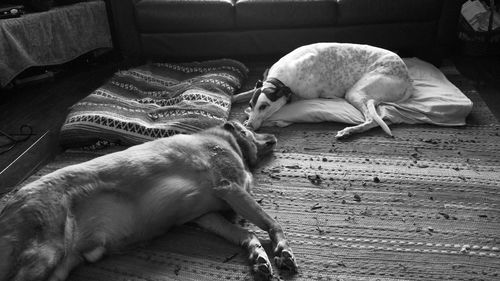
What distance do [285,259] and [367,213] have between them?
1.79 feet

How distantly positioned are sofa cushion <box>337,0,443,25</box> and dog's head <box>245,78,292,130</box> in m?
1.28

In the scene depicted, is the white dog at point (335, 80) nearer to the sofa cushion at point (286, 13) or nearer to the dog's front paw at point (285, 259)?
the sofa cushion at point (286, 13)

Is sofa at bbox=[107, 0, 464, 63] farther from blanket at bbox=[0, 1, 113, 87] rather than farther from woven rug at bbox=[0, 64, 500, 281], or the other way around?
woven rug at bbox=[0, 64, 500, 281]

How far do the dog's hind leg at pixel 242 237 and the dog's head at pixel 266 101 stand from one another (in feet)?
3.58

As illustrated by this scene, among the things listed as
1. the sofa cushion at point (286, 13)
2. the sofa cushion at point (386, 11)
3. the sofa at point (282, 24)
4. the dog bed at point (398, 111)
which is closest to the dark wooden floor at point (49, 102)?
the dog bed at point (398, 111)

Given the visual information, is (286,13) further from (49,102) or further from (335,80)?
(49,102)

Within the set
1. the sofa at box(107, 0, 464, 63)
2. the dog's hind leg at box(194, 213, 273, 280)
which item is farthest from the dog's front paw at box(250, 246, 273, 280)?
the sofa at box(107, 0, 464, 63)

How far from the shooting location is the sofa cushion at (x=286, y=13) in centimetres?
368

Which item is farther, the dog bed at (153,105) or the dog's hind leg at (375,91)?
the dog's hind leg at (375,91)

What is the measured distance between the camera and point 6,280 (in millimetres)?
1187

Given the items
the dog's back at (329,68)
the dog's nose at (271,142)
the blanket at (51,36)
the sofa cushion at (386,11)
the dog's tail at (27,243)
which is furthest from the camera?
the sofa cushion at (386,11)

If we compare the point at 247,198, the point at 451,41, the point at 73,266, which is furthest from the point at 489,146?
the point at 73,266

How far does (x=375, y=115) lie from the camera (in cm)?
265

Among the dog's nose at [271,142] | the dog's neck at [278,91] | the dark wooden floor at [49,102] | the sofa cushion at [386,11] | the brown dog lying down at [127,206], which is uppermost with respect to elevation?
the sofa cushion at [386,11]
